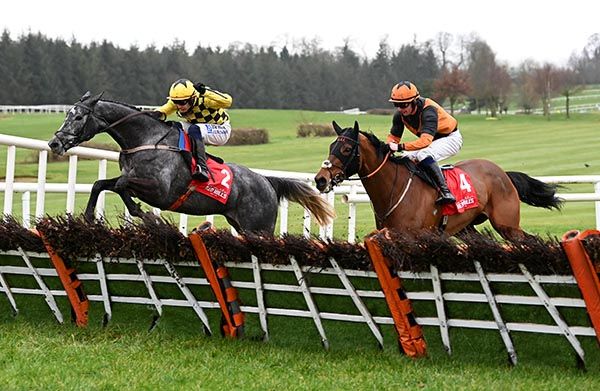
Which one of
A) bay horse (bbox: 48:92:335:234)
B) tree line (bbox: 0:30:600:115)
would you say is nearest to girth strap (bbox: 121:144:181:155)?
bay horse (bbox: 48:92:335:234)

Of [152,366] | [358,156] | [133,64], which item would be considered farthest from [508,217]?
[133,64]

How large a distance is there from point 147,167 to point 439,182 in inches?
91.4

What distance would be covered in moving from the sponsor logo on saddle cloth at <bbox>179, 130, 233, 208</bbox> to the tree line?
1635 inches

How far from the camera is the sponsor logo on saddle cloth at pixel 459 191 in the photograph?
23.1 ft

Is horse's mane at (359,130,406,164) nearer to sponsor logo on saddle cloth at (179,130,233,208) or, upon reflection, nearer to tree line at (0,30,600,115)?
sponsor logo on saddle cloth at (179,130,233,208)

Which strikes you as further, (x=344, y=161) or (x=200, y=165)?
(x=200, y=165)

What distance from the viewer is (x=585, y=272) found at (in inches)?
152

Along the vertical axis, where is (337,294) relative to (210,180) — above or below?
below

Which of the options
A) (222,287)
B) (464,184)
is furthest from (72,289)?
(464,184)

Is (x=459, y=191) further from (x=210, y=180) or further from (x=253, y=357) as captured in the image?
(x=253, y=357)

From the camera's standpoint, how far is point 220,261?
4887mm

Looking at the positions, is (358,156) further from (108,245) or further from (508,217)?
(108,245)

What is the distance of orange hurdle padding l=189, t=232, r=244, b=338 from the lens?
4883 millimetres

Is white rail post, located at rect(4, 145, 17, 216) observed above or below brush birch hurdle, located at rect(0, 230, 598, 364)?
above
